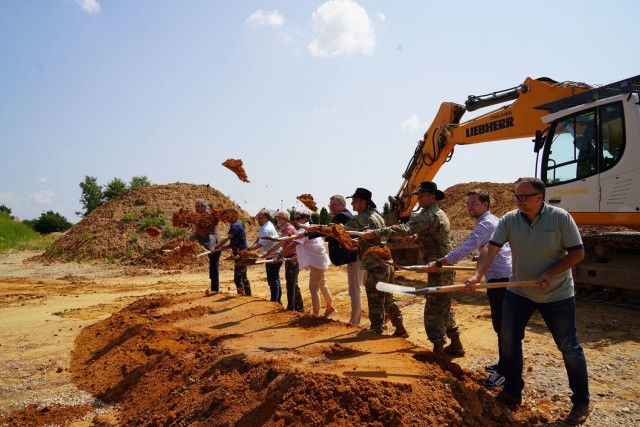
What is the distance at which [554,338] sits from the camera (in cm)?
388

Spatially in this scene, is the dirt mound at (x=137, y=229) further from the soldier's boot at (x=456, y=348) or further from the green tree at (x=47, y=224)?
the green tree at (x=47, y=224)

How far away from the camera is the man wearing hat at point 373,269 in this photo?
5922 millimetres

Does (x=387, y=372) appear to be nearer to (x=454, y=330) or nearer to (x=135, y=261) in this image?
(x=454, y=330)

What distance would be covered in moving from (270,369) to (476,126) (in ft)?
27.9

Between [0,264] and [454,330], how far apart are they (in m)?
21.1

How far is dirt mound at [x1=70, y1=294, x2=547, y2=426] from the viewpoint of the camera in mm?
3580

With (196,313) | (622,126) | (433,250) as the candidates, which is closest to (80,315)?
(196,313)

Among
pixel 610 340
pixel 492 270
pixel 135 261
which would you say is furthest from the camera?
pixel 135 261

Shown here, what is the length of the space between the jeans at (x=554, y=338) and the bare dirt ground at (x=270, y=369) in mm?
302

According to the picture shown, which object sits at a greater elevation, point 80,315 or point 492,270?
point 492,270

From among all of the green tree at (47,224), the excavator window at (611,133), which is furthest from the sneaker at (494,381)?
the green tree at (47,224)

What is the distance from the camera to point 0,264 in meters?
20.1

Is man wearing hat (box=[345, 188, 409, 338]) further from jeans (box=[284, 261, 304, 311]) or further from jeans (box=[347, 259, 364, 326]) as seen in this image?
jeans (box=[284, 261, 304, 311])

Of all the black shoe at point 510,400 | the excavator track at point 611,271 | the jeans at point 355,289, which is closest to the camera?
the black shoe at point 510,400
